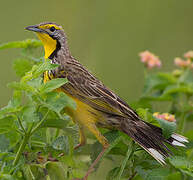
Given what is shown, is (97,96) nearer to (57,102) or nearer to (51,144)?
(51,144)

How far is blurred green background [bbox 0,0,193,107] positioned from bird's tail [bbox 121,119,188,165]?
3.21 meters

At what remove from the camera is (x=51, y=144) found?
3.03m

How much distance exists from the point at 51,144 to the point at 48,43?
1415 mm

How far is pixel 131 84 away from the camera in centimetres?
691

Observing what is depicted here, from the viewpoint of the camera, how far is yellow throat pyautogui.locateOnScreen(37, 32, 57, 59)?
4.21m

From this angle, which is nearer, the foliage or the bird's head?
the foliage

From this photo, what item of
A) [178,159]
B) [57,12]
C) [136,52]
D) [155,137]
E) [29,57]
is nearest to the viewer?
[178,159]

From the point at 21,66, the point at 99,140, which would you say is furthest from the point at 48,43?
the point at 99,140

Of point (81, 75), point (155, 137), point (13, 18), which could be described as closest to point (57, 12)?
point (13, 18)

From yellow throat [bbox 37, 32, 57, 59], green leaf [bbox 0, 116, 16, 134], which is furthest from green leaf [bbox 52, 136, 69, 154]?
yellow throat [bbox 37, 32, 57, 59]

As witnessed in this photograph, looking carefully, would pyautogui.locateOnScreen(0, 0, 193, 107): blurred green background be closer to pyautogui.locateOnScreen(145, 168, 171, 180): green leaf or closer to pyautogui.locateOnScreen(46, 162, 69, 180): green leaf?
pyautogui.locateOnScreen(46, 162, 69, 180): green leaf

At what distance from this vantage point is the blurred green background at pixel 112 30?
7055mm

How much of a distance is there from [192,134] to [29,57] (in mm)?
1270

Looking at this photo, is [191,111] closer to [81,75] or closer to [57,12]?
[81,75]
